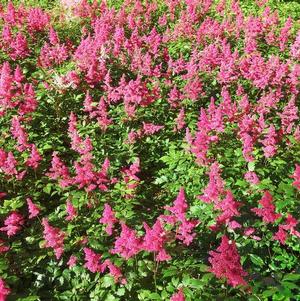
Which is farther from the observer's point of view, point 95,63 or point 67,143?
point 95,63

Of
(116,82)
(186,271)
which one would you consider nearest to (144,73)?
(116,82)

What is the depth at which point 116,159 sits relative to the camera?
6316 millimetres

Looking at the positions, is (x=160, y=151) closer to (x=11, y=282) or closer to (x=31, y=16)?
(x=11, y=282)

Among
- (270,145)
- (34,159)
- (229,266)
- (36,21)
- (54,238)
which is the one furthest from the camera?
(36,21)

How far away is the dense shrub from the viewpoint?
4262mm

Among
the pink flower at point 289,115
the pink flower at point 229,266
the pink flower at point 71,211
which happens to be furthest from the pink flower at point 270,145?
the pink flower at point 71,211

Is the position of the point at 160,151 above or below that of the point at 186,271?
below

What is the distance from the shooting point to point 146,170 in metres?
7.09

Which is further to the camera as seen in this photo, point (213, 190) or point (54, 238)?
point (213, 190)

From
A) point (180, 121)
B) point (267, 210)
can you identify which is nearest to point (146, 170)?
point (180, 121)

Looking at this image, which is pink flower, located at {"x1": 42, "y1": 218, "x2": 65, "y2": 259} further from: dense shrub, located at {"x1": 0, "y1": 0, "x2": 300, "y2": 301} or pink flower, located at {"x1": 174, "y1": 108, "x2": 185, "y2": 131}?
pink flower, located at {"x1": 174, "y1": 108, "x2": 185, "y2": 131}

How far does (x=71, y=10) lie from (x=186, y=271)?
10288mm

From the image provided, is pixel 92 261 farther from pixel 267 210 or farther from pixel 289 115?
pixel 289 115

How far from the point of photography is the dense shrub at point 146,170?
4262 millimetres
